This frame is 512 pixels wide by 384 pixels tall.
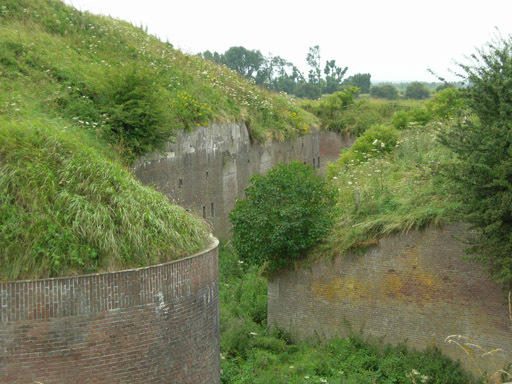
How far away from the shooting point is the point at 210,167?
1938 cm

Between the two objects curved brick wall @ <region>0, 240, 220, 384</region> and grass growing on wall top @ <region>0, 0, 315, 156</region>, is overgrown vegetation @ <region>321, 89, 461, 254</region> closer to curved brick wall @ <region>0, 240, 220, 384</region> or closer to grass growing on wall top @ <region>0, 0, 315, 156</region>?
curved brick wall @ <region>0, 240, 220, 384</region>

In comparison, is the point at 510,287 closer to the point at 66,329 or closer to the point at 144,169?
the point at 66,329

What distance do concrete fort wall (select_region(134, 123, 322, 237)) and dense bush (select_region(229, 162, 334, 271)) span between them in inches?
121

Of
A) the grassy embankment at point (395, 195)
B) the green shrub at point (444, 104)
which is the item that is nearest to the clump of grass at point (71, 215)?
the grassy embankment at point (395, 195)

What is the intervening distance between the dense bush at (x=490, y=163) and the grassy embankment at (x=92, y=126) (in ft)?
15.9

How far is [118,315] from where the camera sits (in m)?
7.69

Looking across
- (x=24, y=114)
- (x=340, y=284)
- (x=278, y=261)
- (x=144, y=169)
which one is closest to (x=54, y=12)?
(x=144, y=169)

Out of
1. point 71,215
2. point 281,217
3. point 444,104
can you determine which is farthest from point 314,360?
point 444,104

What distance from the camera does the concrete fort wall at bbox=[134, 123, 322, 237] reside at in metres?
16.6

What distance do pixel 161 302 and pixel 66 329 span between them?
134 centimetres

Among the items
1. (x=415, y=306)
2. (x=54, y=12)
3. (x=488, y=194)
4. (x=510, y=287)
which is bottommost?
(x=415, y=306)

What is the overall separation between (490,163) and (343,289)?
425 cm

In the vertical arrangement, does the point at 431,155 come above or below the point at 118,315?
above

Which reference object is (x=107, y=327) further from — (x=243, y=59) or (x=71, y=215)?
(x=243, y=59)
